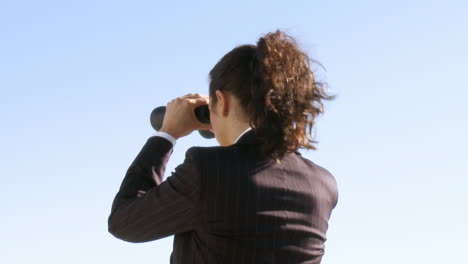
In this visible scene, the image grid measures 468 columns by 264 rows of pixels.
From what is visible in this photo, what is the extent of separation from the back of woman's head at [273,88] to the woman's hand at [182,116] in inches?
10.1

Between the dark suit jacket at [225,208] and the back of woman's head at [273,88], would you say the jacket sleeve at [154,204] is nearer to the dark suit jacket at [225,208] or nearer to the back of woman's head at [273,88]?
the dark suit jacket at [225,208]

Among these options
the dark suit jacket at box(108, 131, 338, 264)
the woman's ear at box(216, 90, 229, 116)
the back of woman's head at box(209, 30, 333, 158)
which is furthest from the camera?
the woman's ear at box(216, 90, 229, 116)

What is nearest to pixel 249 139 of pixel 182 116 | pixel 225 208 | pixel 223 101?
pixel 223 101

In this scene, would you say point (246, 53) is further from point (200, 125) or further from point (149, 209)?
point (149, 209)

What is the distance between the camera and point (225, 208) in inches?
130

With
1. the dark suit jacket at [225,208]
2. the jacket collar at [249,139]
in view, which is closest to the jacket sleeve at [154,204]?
the dark suit jacket at [225,208]

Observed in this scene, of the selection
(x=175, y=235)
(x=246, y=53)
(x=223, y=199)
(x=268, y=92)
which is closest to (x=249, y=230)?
(x=223, y=199)

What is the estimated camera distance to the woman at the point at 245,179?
10.9 ft

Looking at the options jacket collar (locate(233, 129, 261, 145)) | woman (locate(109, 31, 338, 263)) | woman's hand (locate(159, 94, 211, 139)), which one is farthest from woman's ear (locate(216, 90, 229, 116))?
woman's hand (locate(159, 94, 211, 139))

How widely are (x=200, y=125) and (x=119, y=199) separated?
72 cm

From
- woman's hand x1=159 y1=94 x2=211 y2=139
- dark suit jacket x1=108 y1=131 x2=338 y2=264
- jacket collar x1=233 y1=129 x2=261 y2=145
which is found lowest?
dark suit jacket x1=108 y1=131 x2=338 y2=264

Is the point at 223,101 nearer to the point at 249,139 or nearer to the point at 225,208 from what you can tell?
the point at 249,139

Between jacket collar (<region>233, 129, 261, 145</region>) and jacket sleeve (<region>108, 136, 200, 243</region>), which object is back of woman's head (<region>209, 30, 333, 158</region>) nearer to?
jacket collar (<region>233, 129, 261, 145</region>)

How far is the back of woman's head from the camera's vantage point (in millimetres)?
3492
